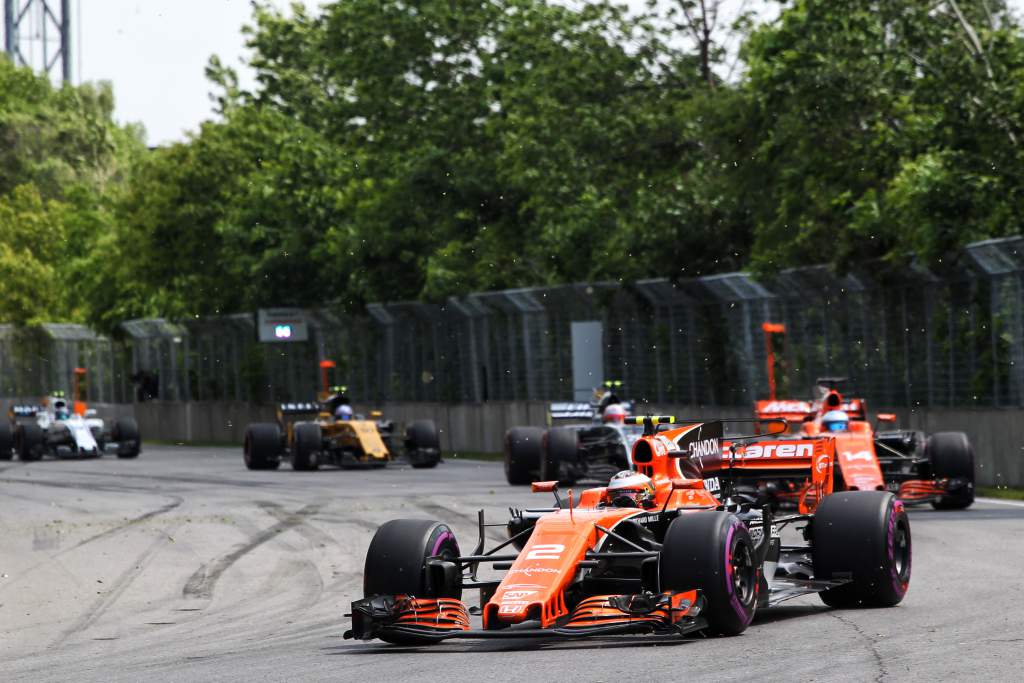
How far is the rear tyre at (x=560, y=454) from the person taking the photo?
24.3 m

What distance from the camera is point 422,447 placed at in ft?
107

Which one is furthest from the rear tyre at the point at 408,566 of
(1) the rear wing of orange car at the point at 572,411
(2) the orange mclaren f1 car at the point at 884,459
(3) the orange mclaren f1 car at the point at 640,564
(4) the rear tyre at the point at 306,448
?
(4) the rear tyre at the point at 306,448

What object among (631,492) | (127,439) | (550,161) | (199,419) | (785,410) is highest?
(550,161)

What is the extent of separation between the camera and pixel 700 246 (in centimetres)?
3522

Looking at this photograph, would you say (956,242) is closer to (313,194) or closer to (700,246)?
(700,246)

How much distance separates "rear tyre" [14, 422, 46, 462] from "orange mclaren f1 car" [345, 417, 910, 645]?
27.7m

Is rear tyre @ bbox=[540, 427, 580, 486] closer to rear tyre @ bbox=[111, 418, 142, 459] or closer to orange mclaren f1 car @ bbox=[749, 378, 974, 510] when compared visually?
orange mclaren f1 car @ bbox=[749, 378, 974, 510]

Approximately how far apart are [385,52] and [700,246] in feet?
39.4

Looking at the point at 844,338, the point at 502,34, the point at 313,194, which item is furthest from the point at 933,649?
the point at 313,194

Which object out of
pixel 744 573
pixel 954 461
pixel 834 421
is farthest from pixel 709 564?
pixel 954 461

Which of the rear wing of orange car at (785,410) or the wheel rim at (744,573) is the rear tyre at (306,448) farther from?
the wheel rim at (744,573)

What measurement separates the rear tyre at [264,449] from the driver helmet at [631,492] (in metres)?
21.8

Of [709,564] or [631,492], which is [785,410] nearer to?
[631,492]

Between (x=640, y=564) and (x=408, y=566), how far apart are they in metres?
1.26
